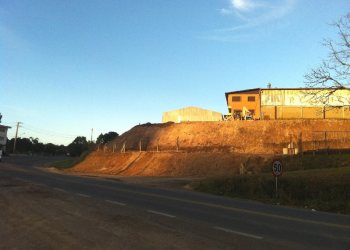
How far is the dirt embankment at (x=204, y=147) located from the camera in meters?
43.3

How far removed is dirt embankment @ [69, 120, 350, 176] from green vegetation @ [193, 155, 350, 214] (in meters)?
13.7

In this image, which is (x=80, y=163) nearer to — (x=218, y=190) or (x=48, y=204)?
(x=218, y=190)

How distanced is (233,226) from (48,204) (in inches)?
276

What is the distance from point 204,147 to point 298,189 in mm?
32265

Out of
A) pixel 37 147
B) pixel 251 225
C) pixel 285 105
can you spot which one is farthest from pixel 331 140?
pixel 37 147

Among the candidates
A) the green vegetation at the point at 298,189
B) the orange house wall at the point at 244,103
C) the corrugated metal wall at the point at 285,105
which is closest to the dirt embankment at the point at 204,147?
the corrugated metal wall at the point at 285,105

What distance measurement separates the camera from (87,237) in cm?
953

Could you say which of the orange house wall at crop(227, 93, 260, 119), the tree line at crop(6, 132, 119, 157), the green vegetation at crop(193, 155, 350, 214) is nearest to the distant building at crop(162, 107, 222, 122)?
the orange house wall at crop(227, 93, 260, 119)

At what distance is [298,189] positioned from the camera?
72.0 feet

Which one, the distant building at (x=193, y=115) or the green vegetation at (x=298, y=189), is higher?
the distant building at (x=193, y=115)

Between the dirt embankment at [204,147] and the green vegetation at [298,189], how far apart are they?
13.7m

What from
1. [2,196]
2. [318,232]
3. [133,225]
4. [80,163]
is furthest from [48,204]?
[80,163]

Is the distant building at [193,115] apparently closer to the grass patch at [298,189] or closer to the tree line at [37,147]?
the grass patch at [298,189]

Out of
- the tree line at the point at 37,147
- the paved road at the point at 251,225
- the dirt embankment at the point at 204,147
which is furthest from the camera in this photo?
the tree line at the point at 37,147
